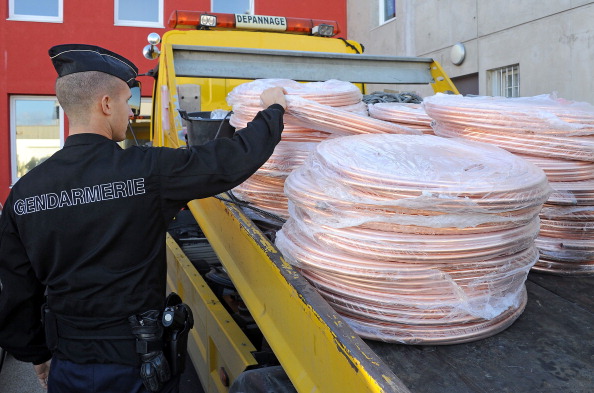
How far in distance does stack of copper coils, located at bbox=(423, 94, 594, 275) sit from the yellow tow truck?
0.13 metres

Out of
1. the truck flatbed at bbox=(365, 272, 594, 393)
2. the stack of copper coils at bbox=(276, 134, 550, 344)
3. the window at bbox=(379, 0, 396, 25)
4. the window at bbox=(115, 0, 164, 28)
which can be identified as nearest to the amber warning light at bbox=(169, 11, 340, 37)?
the stack of copper coils at bbox=(276, 134, 550, 344)

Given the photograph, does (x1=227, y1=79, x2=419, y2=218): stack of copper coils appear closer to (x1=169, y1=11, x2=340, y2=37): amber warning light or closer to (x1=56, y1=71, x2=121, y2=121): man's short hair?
(x1=56, y1=71, x2=121, y2=121): man's short hair

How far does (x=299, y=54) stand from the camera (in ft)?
13.7

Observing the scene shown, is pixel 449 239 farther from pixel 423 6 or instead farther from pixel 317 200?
pixel 423 6

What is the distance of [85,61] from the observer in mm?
1962

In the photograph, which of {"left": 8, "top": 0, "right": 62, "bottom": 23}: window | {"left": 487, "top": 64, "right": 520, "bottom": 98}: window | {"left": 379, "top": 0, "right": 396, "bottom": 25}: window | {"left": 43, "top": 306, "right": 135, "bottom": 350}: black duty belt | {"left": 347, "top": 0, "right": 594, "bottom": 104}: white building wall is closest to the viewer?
A: {"left": 43, "top": 306, "right": 135, "bottom": 350}: black duty belt

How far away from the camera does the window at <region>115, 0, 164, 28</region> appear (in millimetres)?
11977

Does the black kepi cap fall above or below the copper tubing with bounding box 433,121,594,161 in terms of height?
above

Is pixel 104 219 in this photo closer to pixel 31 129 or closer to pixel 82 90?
pixel 82 90

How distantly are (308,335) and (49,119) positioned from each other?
37.8 ft

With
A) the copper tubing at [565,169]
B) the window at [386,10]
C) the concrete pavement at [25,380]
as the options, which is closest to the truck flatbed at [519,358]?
the copper tubing at [565,169]

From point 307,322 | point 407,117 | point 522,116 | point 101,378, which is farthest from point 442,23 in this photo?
point 101,378

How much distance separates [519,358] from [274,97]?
144 centimetres

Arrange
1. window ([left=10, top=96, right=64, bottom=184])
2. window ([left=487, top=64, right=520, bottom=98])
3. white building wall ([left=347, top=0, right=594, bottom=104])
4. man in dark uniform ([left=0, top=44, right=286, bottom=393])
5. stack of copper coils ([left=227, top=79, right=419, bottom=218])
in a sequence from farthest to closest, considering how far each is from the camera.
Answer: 1. window ([left=10, top=96, right=64, bottom=184])
2. window ([left=487, top=64, right=520, bottom=98])
3. white building wall ([left=347, top=0, right=594, bottom=104])
4. stack of copper coils ([left=227, top=79, right=419, bottom=218])
5. man in dark uniform ([left=0, top=44, right=286, bottom=393])
